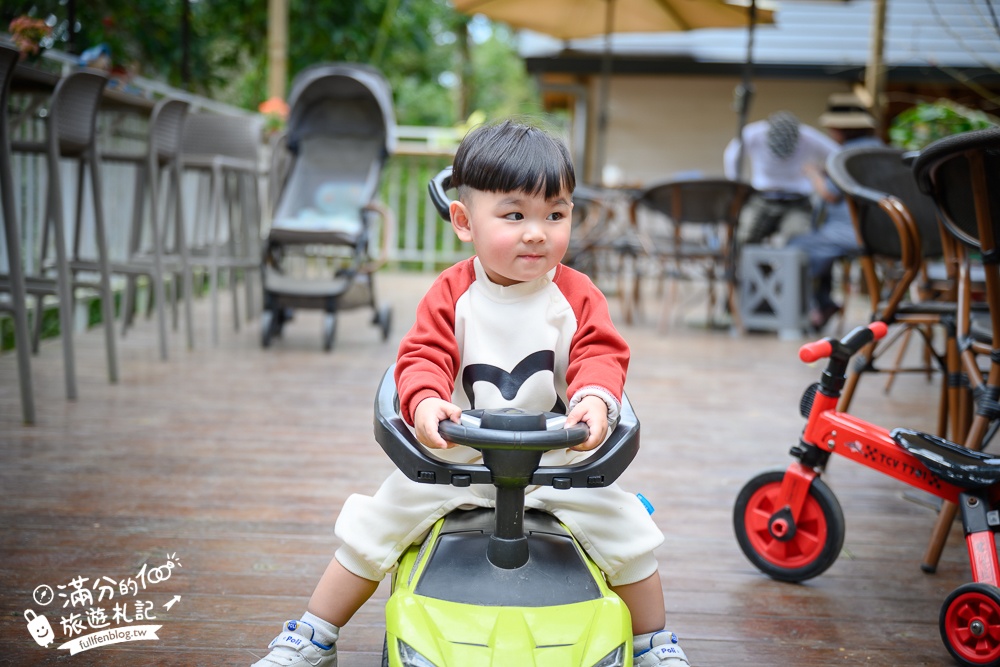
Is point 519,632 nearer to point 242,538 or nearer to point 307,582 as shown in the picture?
point 307,582

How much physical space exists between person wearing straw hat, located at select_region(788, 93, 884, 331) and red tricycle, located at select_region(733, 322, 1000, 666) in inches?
160

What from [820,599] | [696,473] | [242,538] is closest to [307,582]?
[242,538]

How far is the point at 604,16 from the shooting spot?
9.66 metres

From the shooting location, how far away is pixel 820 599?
1940 millimetres

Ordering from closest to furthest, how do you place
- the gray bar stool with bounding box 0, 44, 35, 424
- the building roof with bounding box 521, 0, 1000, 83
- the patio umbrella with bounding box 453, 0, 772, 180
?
Result: the gray bar stool with bounding box 0, 44, 35, 424
the patio umbrella with bounding box 453, 0, 772, 180
the building roof with bounding box 521, 0, 1000, 83

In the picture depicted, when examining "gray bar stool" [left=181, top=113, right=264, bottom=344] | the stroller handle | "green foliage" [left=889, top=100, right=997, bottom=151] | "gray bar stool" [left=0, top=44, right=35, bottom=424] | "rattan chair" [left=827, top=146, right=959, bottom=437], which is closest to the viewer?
the stroller handle

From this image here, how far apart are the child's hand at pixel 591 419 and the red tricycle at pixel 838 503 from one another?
2.46 ft

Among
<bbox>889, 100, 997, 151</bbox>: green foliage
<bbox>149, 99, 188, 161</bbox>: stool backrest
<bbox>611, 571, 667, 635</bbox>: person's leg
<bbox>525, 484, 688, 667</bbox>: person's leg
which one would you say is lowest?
<bbox>611, 571, 667, 635</bbox>: person's leg

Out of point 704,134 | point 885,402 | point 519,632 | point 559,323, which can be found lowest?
point 885,402

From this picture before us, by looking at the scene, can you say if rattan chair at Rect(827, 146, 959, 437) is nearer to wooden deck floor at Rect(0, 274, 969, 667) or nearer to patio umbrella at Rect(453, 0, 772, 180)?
wooden deck floor at Rect(0, 274, 969, 667)

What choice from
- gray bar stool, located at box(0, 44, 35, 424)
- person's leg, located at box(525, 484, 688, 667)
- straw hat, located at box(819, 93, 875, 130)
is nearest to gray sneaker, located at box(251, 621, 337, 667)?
person's leg, located at box(525, 484, 688, 667)

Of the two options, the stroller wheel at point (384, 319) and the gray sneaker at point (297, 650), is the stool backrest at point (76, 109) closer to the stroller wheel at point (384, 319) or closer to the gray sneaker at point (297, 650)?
the stroller wheel at point (384, 319)

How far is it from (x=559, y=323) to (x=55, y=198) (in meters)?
2.39

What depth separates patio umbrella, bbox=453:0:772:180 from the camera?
864 cm
